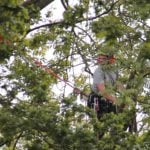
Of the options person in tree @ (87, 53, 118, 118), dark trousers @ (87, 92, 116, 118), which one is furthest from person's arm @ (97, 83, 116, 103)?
dark trousers @ (87, 92, 116, 118)

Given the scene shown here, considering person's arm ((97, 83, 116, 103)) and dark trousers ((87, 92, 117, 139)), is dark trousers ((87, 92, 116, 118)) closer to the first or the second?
dark trousers ((87, 92, 117, 139))

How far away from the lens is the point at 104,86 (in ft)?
14.8

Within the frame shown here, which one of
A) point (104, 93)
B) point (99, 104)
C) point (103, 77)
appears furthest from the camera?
point (99, 104)

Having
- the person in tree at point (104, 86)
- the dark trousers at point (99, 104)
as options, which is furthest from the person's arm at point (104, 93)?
the dark trousers at point (99, 104)

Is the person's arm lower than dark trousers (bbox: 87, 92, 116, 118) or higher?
lower

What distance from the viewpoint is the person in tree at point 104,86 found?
14.2 ft

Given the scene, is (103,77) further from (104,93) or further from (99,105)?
(104,93)

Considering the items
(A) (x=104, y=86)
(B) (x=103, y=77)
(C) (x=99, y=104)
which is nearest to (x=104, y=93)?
(A) (x=104, y=86)

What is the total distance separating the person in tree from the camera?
4332 millimetres

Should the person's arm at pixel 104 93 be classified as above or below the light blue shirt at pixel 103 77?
below

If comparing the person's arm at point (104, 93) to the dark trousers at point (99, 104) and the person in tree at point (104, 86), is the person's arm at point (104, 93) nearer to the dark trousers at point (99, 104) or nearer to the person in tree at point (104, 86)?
the person in tree at point (104, 86)

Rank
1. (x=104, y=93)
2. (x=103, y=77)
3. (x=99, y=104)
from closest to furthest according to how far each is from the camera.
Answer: (x=104, y=93) → (x=103, y=77) → (x=99, y=104)

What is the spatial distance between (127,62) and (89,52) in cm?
98

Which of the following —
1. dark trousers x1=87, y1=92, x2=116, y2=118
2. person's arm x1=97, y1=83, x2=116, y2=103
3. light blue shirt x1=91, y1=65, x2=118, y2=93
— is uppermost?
light blue shirt x1=91, y1=65, x2=118, y2=93
